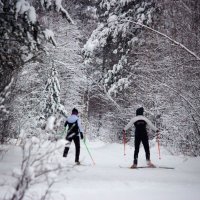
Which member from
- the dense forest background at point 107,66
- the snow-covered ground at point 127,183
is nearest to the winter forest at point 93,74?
the dense forest background at point 107,66

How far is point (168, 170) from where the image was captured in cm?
1047

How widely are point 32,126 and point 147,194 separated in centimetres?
1458

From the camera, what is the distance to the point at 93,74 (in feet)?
103

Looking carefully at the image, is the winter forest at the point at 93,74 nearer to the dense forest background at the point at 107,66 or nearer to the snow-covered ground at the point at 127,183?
the dense forest background at the point at 107,66

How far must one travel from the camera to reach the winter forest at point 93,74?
21.7ft

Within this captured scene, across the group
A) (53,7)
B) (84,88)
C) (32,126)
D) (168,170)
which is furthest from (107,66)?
(53,7)

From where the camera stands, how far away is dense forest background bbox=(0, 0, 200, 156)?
7.95 m

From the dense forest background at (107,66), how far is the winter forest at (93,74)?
3 centimetres

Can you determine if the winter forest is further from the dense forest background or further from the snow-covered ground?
the snow-covered ground

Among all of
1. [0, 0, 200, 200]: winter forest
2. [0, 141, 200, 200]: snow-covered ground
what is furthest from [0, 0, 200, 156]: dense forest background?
[0, 141, 200, 200]: snow-covered ground

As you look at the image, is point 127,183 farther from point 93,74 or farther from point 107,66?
point 107,66

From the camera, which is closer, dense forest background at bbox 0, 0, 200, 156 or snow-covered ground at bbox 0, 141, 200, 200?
snow-covered ground at bbox 0, 141, 200, 200

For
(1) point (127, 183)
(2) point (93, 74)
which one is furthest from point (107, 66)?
(1) point (127, 183)

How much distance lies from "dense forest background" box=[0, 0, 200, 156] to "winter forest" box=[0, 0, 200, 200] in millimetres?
34
